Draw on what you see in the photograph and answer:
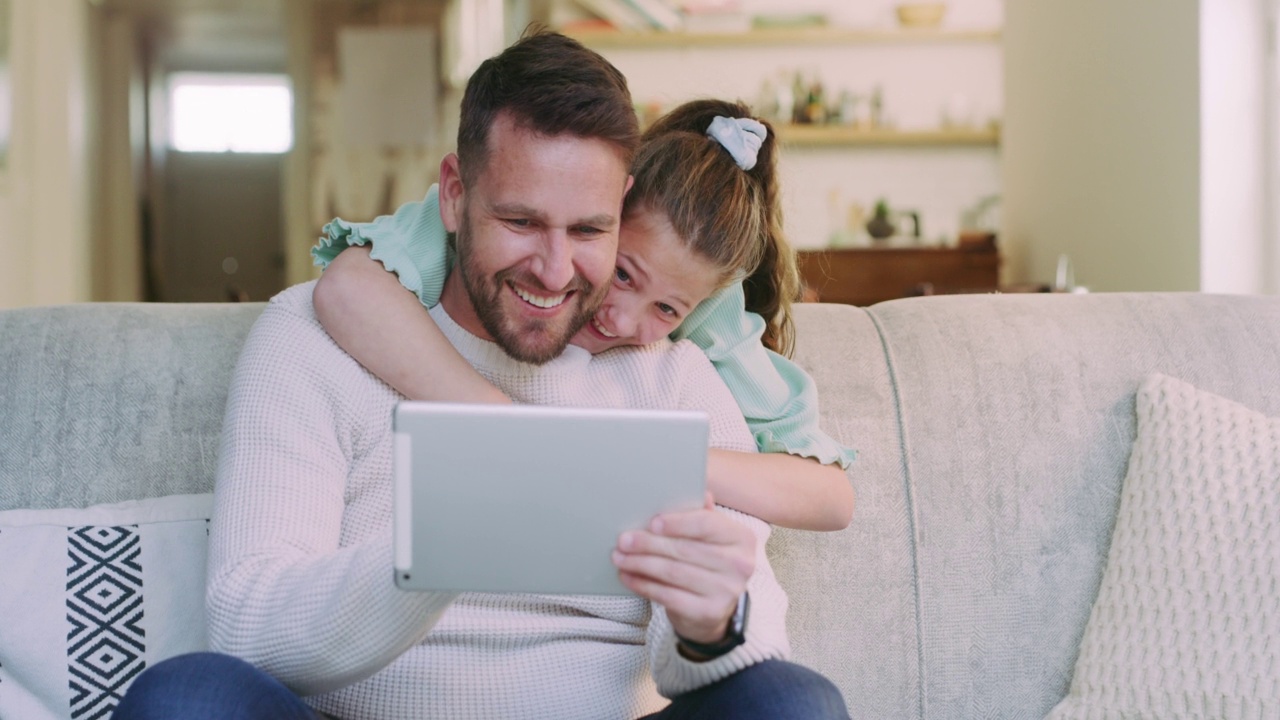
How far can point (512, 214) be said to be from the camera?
130 cm

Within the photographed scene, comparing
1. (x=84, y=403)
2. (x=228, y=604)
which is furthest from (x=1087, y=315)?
(x=84, y=403)

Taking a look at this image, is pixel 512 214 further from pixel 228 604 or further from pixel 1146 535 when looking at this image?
pixel 1146 535

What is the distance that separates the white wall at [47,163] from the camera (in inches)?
195

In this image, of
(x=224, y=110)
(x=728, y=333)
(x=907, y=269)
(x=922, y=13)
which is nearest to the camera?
(x=728, y=333)

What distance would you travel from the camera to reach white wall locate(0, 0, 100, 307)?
195 inches

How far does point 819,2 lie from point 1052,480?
4253mm

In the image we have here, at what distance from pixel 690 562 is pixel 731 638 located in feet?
0.45

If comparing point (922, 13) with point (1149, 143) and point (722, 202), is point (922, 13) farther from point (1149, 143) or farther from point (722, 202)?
point (722, 202)

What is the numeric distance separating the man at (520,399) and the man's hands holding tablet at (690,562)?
0.08 metres

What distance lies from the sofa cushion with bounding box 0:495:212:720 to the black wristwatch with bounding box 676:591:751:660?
0.66m

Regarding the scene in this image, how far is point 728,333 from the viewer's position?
1538mm

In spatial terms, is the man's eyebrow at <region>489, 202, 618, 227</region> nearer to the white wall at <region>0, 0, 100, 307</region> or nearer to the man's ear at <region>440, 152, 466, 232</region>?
the man's ear at <region>440, 152, 466, 232</region>

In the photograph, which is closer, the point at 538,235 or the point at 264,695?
the point at 264,695

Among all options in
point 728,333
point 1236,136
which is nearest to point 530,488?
point 728,333
